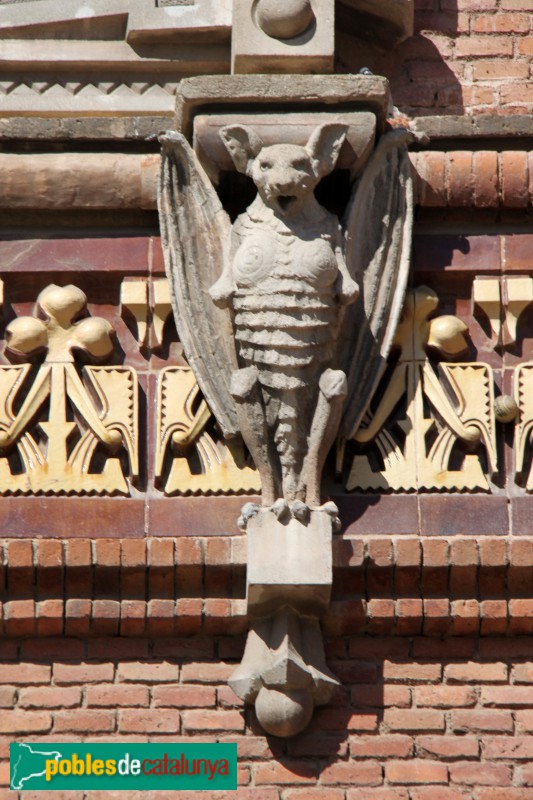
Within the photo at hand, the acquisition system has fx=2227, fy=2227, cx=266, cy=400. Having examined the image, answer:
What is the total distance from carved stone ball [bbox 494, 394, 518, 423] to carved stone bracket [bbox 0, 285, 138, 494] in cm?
133

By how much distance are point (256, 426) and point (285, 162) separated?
961mm

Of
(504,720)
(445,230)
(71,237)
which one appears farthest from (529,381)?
(71,237)

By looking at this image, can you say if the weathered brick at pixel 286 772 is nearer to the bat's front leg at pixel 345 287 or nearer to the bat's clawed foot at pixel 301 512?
the bat's clawed foot at pixel 301 512

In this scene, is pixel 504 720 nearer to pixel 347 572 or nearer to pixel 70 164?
pixel 347 572

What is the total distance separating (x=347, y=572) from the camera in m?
7.90

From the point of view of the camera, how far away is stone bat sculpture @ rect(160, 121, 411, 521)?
790cm

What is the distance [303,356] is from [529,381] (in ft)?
3.01

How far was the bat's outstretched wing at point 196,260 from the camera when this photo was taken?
8.15 meters

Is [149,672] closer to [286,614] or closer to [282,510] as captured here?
[286,614]

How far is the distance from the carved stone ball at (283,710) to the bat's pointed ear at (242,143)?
1.90m

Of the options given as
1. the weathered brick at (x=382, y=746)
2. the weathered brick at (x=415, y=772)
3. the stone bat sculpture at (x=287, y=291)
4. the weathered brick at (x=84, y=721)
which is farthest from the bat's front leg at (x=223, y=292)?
the weathered brick at (x=415, y=772)

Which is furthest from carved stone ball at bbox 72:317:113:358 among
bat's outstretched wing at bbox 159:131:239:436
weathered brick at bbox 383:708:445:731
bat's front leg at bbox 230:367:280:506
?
weathered brick at bbox 383:708:445:731

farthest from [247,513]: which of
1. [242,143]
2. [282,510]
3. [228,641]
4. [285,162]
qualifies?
[242,143]

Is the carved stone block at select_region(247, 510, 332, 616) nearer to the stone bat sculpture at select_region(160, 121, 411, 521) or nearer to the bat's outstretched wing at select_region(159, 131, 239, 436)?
the stone bat sculpture at select_region(160, 121, 411, 521)
